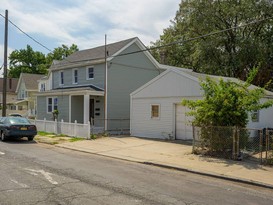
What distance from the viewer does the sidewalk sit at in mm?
9991

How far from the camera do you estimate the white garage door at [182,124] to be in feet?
60.6

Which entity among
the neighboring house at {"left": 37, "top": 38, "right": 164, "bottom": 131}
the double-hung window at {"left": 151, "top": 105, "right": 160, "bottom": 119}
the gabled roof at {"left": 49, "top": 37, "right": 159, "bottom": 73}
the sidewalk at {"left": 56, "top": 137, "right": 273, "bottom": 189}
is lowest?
the sidewalk at {"left": 56, "top": 137, "right": 273, "bottom": 189}

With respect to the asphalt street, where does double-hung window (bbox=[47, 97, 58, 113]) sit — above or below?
above

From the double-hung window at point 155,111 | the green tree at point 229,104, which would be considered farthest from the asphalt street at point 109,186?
the double-hung window at point 155,111

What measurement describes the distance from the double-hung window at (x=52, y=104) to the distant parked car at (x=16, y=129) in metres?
8.43

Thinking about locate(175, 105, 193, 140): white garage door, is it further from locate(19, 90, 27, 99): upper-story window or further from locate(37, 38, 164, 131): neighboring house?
locate(19, 90, 27, 99): upper-story window

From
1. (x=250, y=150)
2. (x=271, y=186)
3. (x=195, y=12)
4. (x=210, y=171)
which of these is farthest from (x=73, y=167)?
(x=195, y=12)

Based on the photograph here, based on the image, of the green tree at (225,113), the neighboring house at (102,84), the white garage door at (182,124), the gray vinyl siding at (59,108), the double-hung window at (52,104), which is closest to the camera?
the green tree at (225,113)

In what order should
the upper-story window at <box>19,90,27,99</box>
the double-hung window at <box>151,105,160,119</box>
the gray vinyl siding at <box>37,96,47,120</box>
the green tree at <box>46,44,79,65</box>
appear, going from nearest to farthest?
the double-hung window at <box>151,105,160,119</box> < the gray vinyl siding at <box>37,96,47,120</box> < the upper-story window at <box>19,90,27,99</box> < the green tree at <box>46,44,79,65</box>

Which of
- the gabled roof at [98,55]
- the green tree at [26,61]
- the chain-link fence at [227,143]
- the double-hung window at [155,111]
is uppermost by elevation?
the green tree at [26,61]

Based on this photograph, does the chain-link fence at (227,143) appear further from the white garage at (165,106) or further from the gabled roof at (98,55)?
the gabled roof at (98,55)

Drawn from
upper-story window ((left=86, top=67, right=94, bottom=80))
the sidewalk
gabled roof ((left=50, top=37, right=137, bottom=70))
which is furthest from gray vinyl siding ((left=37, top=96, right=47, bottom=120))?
the sidewalk

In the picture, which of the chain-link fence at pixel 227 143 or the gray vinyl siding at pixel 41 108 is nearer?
the chain-link fence at pixel 227 143

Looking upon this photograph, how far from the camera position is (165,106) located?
19.5 metres
